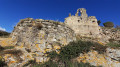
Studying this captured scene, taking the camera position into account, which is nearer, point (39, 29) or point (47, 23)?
point (39, 29)

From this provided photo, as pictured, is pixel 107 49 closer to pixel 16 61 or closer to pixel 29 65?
pixel 29 65

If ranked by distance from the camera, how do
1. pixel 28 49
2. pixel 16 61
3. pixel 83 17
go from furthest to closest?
pixel 83 17
pixel 28 49
pixel 16 61

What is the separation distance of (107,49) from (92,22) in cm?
1273

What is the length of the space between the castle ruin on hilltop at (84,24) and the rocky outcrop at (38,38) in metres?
11.4

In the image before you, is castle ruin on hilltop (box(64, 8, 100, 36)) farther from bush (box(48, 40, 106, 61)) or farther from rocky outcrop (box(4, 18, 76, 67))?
rocky outcrop (box(4, 18, 76, 67))

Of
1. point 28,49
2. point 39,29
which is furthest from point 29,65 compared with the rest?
point 39,29

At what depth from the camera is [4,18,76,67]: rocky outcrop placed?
3758 millimetres

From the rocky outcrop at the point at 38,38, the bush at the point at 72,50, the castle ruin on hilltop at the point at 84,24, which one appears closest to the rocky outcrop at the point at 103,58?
the bush at the point at 72,50

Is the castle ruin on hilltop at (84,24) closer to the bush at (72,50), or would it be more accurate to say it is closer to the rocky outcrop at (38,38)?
the bush at (72,50)

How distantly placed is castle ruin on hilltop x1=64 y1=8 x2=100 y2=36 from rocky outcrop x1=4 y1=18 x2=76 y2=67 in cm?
1141

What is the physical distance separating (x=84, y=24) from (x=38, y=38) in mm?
14373

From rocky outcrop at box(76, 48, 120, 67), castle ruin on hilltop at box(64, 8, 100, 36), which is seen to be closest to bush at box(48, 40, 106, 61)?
rocky outcrop at box(76, 48, 120, 67)

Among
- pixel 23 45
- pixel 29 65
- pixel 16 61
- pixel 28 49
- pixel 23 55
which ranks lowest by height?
pixel 29 65

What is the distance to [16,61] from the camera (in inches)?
122
